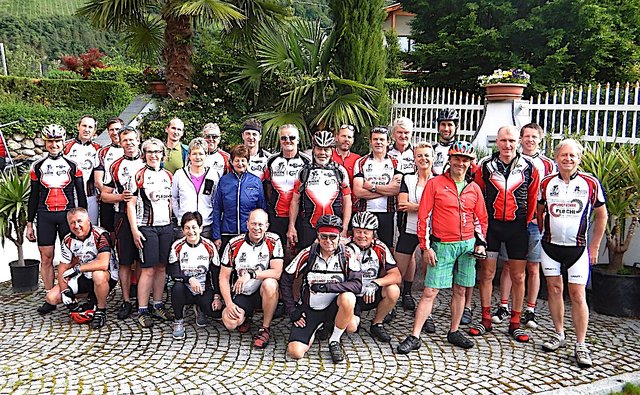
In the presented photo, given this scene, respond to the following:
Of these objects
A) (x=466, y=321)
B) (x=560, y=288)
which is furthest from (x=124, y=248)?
(x=560, y=288)

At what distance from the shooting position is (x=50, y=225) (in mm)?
6105

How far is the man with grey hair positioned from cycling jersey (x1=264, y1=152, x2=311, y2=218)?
231 centimetres

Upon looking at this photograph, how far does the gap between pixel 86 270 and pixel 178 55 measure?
276 inches

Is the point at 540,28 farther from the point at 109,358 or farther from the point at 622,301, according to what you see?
the point at 109,358

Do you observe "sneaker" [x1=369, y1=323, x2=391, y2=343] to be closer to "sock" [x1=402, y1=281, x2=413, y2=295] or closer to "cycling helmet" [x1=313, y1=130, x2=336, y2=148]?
"sock" [x1=402, y1=281, x2=413, y2=295]

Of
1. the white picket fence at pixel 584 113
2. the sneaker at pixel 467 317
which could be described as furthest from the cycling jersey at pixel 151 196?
the white picket fence at pixel 584 113

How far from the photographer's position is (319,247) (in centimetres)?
511

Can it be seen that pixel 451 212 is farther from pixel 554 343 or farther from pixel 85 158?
pixel 85 158

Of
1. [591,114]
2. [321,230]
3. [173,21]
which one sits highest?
[173,21]

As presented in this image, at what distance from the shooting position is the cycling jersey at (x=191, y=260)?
217 inches

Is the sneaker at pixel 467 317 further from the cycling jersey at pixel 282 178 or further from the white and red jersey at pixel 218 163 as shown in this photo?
the white and red jersey at pixel 218 163

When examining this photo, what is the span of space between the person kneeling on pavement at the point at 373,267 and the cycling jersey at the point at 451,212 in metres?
0.40

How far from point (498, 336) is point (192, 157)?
3324mm

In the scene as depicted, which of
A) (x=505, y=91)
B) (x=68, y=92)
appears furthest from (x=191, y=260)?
(x=68, y=92)
